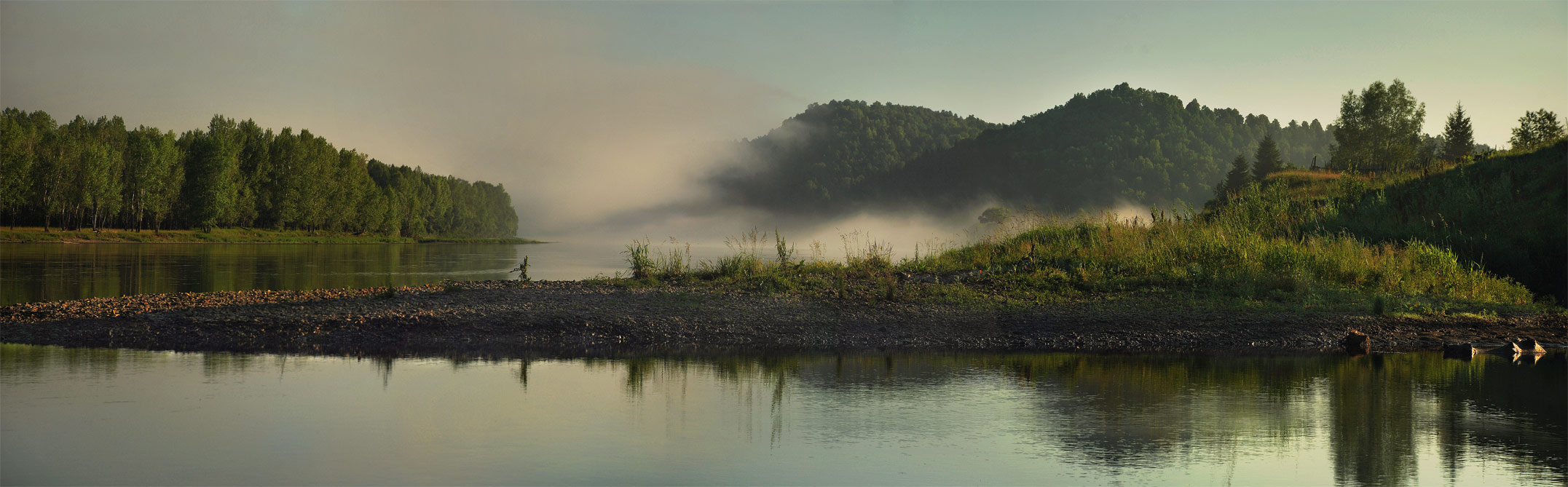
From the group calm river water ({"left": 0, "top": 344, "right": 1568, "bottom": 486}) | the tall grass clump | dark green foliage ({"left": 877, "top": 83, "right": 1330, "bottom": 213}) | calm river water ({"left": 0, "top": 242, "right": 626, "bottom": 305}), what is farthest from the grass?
dark green foliage ({"left": 877, "top": 83, "right": 1330, "bottom": 213})

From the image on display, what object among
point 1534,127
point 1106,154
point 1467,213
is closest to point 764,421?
point 1467,213

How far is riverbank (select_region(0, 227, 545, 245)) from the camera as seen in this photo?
6088 centimetres

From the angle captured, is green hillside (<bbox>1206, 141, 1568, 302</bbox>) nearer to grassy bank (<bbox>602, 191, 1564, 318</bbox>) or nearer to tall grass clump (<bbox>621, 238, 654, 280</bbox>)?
grassy bank (<bbox>602, 191, 1564, 318</bbox>)

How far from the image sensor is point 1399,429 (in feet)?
24.7

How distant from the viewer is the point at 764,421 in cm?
763

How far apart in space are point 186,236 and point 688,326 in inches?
2884

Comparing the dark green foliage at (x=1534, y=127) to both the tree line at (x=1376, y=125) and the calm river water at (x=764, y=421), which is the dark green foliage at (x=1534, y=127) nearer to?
the tree line at (x=1376, y=125)

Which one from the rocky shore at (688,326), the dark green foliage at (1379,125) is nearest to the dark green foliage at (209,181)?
the rocky shore at (688,326)

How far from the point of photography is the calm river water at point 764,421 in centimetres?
604

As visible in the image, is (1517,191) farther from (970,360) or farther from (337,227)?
(337,227)

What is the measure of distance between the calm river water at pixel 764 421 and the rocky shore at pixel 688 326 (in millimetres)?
1396

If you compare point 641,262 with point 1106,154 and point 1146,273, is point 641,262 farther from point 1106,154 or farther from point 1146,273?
point 1106,154

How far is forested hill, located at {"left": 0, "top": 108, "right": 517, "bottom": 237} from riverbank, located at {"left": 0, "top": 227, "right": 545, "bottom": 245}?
3.75 ft

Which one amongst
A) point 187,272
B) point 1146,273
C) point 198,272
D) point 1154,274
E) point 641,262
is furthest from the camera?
point 198,272
